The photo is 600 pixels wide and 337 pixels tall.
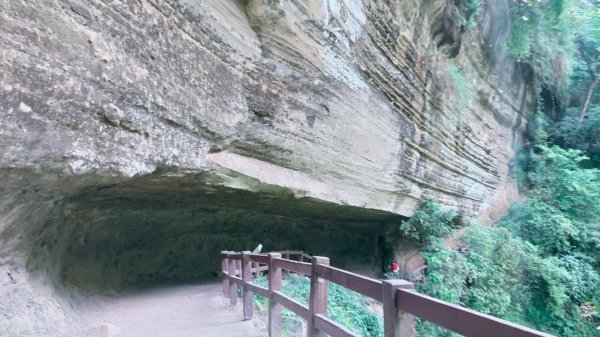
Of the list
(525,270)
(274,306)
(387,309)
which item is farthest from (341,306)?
(525,270)

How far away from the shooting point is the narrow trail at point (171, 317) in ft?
13.7

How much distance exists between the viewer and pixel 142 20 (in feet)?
12.6

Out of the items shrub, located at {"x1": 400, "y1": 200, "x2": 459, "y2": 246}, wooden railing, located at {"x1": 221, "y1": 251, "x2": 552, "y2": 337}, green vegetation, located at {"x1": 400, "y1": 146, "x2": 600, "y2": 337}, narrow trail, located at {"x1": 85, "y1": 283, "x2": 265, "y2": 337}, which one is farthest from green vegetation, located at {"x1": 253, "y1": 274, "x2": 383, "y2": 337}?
shrub, located at {"x1": 400, "y1": 200, "x2": 459, "y2": 246}

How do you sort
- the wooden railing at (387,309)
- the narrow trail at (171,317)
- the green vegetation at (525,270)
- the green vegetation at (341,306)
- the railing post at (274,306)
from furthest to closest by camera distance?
the green vegetation at (525,270), the green vegetation at (341,306), the narrow trail at (171,317), the railing post at (274,306), the wooden railing at (387,309)

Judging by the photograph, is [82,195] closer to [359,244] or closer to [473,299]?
[473,299]

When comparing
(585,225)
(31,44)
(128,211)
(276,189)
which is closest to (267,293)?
(276,189)

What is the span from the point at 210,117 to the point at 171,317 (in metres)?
2.62

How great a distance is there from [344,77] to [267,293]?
4.29 m

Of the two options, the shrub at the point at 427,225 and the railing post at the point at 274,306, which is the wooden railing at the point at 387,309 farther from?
the shrub at the point at 427,225

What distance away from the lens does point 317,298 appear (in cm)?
279

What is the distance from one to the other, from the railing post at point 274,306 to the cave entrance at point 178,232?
1652mm

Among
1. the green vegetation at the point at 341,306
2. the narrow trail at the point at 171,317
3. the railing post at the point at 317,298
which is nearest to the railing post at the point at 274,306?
the narrow trail at the point at 171,317

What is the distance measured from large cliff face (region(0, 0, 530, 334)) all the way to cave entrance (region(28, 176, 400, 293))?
5 cm

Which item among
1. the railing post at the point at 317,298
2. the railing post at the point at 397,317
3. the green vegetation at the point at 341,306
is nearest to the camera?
the railing post at the point at 397,317
